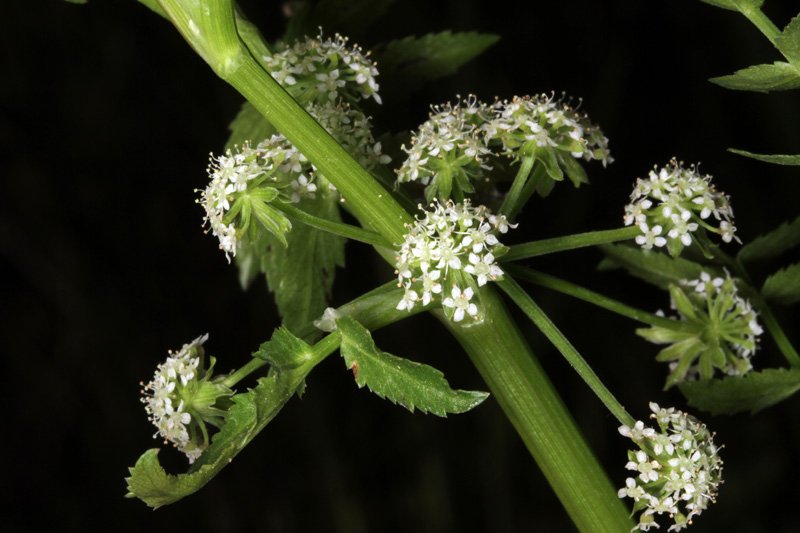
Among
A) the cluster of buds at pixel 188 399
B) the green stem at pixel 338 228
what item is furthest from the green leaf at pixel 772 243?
the cluster of buds at pixel 188 399

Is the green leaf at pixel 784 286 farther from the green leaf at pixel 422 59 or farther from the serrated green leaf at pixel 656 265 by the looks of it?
the green leaf at pixel 422 59

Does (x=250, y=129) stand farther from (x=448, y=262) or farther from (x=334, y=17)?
(x=448, y=262)

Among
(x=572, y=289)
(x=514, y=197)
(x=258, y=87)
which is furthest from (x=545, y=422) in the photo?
(x=258, y=87)

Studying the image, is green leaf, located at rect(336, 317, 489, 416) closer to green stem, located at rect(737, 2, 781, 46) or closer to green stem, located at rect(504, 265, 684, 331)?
green stem, located at rect(504, 265, 684, 331)

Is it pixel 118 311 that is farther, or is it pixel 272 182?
pixel 118 311

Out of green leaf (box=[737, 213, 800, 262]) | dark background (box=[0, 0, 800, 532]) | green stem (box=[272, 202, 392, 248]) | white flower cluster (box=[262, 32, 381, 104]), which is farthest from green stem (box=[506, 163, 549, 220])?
dark background (box=[0, 0, 800, 532])

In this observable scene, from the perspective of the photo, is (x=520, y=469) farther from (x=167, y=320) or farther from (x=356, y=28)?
(x=356, y=28)

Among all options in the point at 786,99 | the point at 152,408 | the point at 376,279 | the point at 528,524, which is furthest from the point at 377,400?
the point at 152,408
